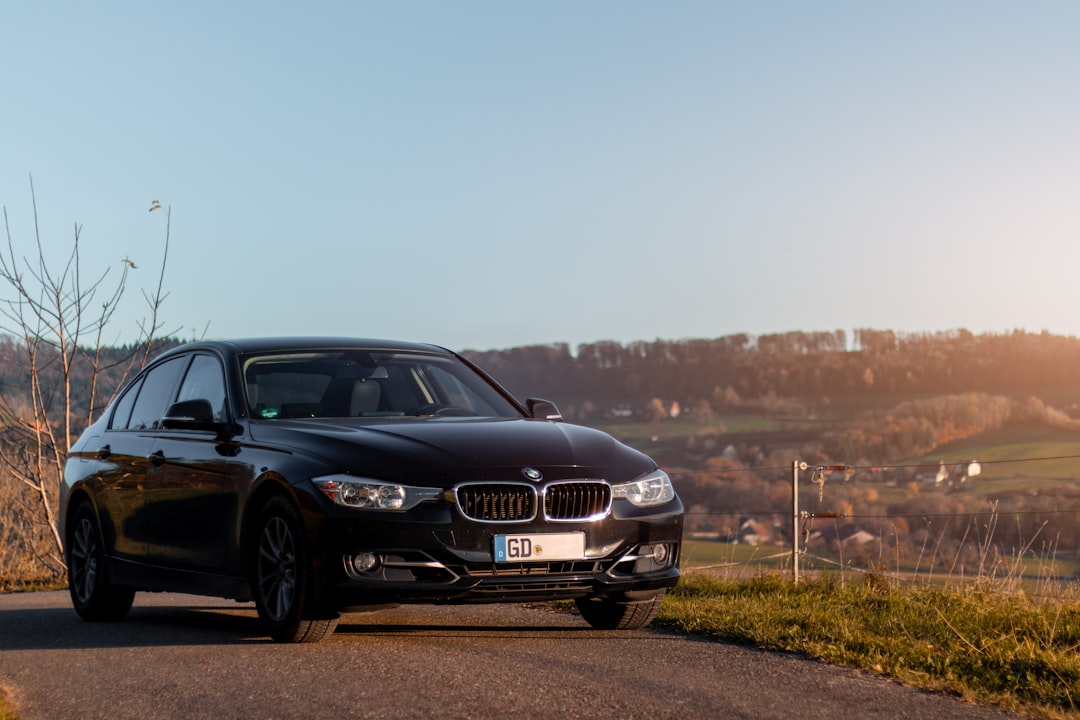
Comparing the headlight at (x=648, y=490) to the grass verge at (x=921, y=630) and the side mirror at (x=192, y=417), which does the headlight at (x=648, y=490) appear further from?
the side mirror at (x=192, y=417)

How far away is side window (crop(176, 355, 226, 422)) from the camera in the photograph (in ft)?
28.0

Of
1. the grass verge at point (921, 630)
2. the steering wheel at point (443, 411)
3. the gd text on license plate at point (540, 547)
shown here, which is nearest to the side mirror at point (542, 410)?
the steering wheel at point (443, 411)

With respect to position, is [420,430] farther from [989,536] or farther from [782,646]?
[989,536]

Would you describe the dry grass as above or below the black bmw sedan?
below

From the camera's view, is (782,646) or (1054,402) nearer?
(782,646)

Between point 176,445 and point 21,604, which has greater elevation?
point 176,445

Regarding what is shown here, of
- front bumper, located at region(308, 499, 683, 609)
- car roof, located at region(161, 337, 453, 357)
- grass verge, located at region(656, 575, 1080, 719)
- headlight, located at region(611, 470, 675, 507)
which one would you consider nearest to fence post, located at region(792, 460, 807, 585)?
grass verge, located at region(656, 575, 1080, 719)

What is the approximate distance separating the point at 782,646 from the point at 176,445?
12.6 ft

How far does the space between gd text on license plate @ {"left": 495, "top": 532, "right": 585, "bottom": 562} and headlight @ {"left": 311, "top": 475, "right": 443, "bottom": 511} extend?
423 mm

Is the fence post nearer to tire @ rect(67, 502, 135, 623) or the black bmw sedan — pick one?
the black bmw sedan

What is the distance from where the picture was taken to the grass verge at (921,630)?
20.9 ft

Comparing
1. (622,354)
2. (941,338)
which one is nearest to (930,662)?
(622,354)

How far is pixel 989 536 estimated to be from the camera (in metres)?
10.7

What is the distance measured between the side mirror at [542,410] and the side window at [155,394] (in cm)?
230
